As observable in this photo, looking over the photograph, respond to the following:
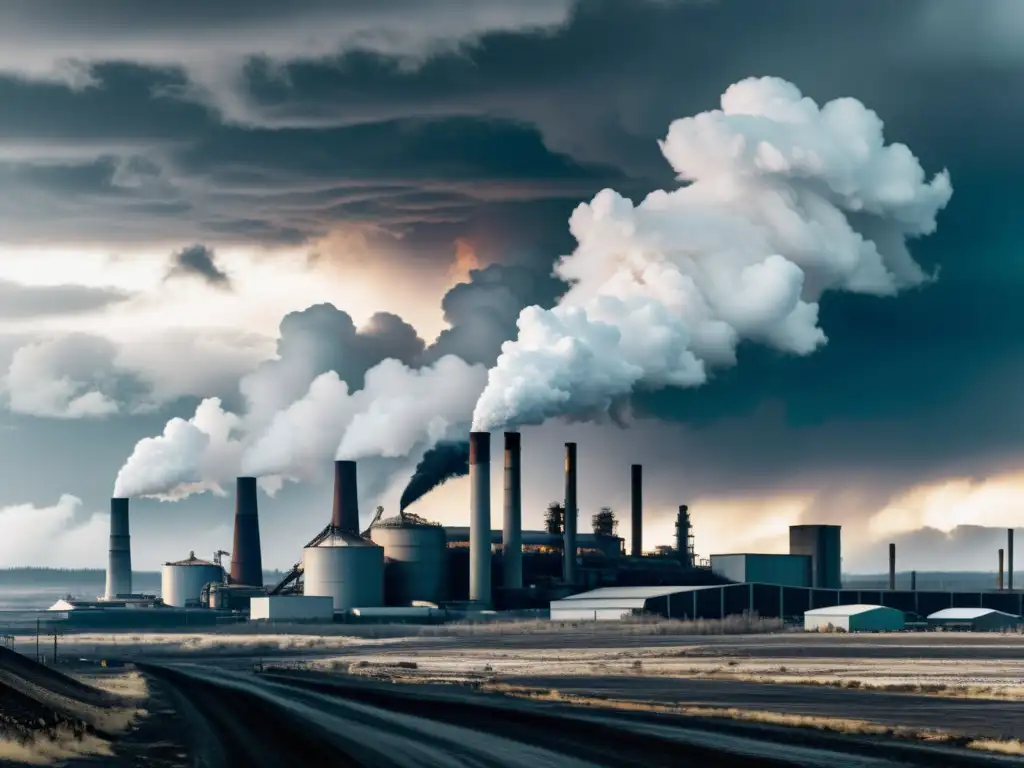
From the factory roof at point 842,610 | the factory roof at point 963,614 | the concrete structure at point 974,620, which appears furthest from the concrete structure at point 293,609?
the factory roof at point 963,614

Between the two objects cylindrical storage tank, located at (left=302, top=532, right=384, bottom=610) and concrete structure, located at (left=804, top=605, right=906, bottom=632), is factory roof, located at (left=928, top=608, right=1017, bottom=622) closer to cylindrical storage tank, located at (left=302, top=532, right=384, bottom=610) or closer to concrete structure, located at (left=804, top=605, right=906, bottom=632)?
concrete structure, located at (left=804, top=605, right=906, bottom=632)

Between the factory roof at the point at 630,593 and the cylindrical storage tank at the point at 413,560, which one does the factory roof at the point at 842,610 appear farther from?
the cylindrical storage tank at the point at 413,560

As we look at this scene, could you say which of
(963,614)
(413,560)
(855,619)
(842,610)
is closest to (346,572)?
(413,560)

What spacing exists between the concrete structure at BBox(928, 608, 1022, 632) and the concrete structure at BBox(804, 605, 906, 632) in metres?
6.60

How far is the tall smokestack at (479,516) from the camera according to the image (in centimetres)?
18200

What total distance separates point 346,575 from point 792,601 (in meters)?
51.9

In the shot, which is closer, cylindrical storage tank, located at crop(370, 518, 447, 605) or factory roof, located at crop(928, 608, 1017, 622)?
factory roof, located at crop(928, 608, 1017, 622)

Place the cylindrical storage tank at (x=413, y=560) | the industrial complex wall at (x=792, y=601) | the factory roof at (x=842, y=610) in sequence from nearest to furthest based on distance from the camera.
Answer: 1. the factory roof at (x=842, y=610)
2. the industrial complex wall at (x=792, y=601)
3. the cylindrical storage tank at (x=413, y=560)

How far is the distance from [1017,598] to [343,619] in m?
83.0

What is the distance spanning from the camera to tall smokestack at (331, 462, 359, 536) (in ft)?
647

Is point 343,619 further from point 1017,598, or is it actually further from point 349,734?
point 349,734

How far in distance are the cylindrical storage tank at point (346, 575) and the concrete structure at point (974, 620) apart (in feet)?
208

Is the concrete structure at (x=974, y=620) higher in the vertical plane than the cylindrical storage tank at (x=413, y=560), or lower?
lower

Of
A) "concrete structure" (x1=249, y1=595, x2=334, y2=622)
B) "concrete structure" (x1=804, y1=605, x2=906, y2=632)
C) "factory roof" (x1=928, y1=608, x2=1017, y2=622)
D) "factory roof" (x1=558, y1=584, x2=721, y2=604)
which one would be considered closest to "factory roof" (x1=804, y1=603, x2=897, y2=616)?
"concrete structure" (x1=804, y1=605, x2=906, y2=632)
